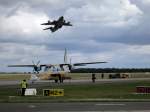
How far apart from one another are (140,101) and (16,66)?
72.1m

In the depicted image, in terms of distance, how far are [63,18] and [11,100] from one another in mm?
28453

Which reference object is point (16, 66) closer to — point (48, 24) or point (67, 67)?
point (67, 67)

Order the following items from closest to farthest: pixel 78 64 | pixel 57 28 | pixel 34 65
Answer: pixel 57 28 → pixel 34 65 → pixel 78 64

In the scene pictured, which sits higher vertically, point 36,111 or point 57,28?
point 57,28

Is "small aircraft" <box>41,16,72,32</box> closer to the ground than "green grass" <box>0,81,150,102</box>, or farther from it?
farther from it

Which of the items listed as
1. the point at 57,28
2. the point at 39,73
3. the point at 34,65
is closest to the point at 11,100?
the point at 57,28

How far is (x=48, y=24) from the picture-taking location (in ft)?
216

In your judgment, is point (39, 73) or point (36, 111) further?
point (39, 73)

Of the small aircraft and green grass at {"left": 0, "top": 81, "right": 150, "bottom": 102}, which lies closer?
green grass at {"left": 0, "top": 81, "right": 150, "bottom": 102}

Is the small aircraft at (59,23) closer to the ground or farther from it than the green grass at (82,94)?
farther from it

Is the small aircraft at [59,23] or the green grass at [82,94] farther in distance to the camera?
the small aircraft at [59,23]

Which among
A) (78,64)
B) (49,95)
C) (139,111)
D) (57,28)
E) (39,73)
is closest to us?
(139,111)

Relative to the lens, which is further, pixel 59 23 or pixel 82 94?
pixel 59 23

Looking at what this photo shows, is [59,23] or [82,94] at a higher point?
[59,23]
